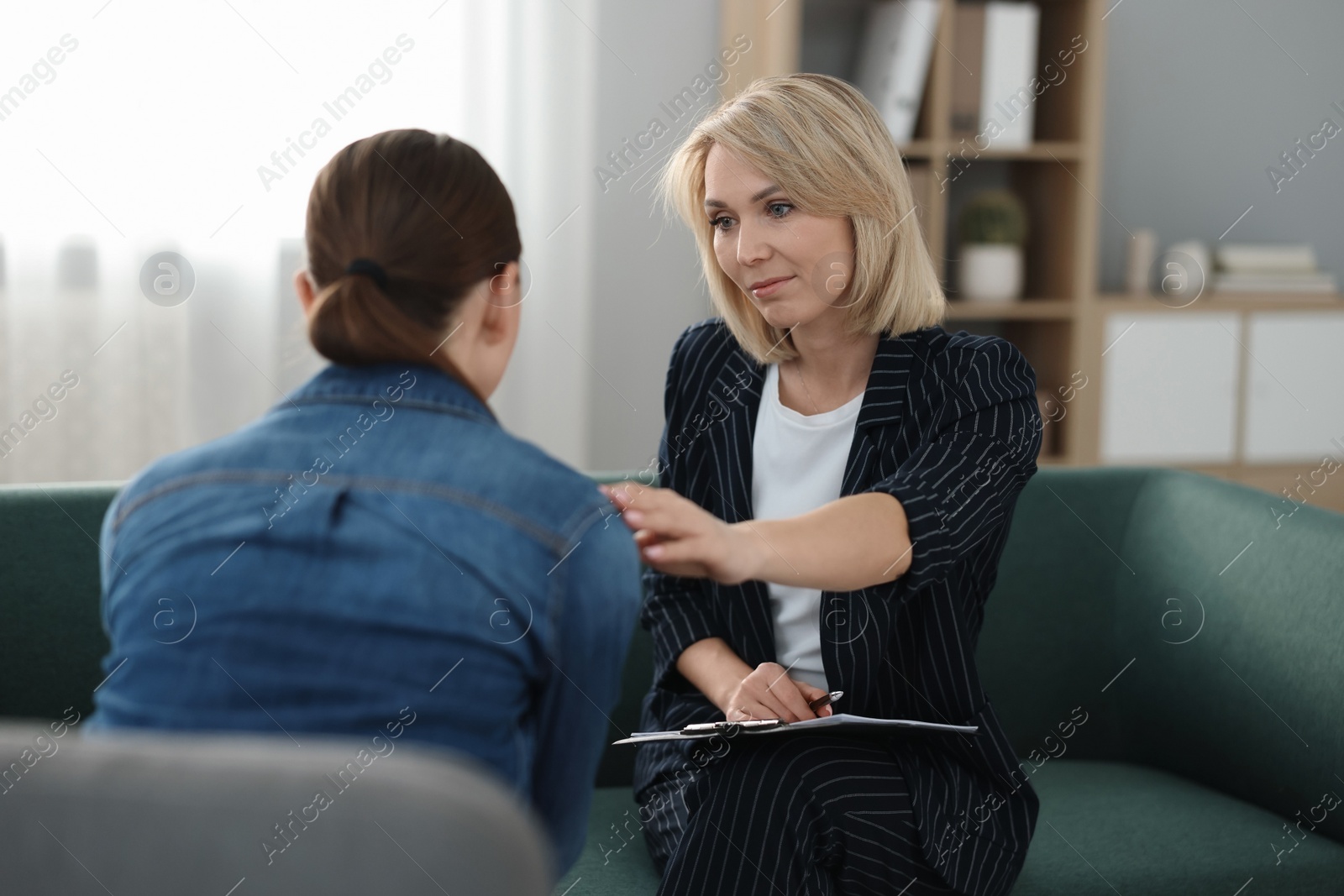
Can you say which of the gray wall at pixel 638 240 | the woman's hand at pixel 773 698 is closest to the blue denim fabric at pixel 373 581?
the woman's hand at pixel 773 698

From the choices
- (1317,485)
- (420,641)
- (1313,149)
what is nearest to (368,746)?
(420,641)

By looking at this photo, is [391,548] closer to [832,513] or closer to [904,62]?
[832,513]

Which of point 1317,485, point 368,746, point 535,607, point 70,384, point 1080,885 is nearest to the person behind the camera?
point 368,746

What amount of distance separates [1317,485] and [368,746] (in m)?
3.67

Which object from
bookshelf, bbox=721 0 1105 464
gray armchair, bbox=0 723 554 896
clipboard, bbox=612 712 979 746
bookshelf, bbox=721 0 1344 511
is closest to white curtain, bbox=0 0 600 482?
bookshelf, bbox=721 0 1105 464

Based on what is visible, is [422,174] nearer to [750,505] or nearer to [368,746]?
[368,746]

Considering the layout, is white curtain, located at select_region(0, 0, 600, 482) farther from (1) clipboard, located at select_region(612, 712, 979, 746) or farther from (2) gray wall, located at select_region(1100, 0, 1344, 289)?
(1) clipboard, located at select_region(612, 712, 979, 746)

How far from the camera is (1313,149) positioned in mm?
4020

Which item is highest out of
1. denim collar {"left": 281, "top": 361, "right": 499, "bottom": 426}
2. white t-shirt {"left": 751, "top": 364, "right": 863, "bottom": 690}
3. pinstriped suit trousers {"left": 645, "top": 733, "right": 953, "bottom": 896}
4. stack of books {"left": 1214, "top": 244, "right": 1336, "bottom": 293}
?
stack of books {"left": 1214, "top": 244, "right": 1336, "bottom": 293}

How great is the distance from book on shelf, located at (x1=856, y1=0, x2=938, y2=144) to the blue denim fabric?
2.55 metres

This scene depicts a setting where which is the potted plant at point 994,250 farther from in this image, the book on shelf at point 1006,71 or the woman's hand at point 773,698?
the woman's hand at point 773,698

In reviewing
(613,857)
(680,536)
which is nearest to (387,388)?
(680,536)

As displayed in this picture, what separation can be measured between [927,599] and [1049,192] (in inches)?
92.4

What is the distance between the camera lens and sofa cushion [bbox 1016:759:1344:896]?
1538 mm
